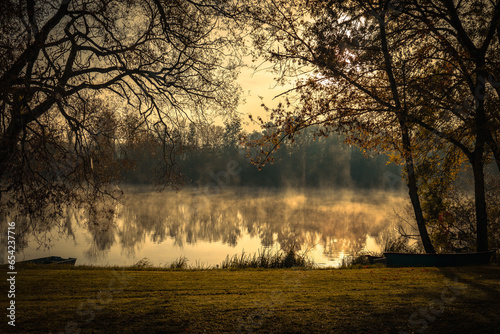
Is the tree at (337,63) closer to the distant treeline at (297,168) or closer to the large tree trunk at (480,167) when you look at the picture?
the large tree trunk at (480,167)

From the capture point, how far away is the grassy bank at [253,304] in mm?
4926

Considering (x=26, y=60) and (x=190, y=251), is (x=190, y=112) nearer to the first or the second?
(x=26, y=60)

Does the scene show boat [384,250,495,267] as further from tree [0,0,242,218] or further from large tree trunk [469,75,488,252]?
tree [0,0,242,218]

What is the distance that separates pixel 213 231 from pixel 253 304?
1771 cm

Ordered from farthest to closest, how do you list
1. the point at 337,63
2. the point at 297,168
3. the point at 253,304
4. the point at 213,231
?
the point at 297,168 < the point at 213,231 < the point at 337,63 < the point at 253,304

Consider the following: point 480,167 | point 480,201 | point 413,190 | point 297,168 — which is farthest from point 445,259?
point 297,168

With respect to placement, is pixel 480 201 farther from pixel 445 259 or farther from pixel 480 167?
pixel 445 259

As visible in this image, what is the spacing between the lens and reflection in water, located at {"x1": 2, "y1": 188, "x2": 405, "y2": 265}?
A: 17.8 meters

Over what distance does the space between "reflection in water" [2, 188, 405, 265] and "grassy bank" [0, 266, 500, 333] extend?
19.0ft

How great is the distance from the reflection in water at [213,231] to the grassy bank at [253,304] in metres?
5.79

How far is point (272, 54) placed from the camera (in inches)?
393

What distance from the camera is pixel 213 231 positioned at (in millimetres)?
23312

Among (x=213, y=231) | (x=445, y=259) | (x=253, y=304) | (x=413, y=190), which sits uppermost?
(x=413, y=190)

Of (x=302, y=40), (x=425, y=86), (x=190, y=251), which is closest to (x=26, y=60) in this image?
(x=302, y=40)
